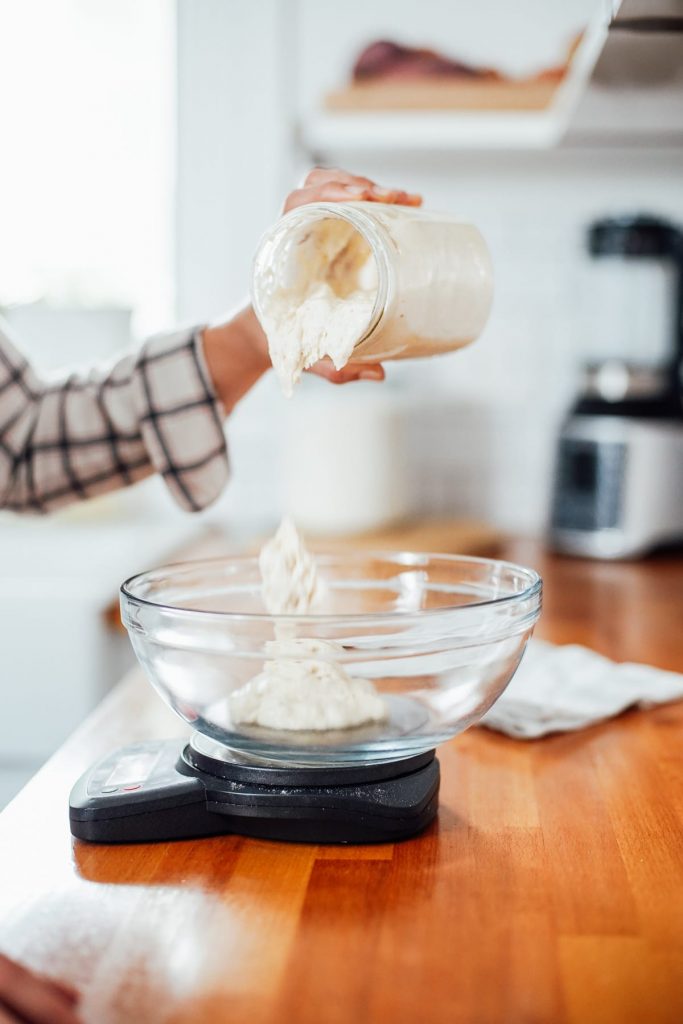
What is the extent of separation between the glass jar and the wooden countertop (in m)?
0.31

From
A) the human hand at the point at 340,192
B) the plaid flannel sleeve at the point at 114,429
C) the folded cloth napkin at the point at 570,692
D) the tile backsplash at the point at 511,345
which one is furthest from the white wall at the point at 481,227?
the human hand at the point at 340,192

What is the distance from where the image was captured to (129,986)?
52 cm

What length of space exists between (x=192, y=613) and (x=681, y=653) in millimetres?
698

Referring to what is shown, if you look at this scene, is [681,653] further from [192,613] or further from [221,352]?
[192,613]

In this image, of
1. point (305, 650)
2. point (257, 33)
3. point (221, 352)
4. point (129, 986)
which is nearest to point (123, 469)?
point (221, 352)

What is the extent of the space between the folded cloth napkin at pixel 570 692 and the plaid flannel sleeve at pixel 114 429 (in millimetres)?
358

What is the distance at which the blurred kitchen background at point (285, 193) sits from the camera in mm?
1856

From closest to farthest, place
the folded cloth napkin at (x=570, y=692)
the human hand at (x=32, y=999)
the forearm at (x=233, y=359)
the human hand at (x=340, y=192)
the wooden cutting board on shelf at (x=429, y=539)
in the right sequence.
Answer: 1. the human hand at (x=32, y=999)
2. the human hand at (x=340, y=192)
3. the folded cloth napkin at (x=570, y=692)
4. the forearm at (x=233, y=359)
5. the wooden cutting board on shelf at (x=429, y=539)

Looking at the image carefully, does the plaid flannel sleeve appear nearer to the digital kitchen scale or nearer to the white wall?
the digital kitchen scale

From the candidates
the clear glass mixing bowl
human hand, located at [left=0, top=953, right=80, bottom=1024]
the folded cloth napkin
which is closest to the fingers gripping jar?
the clear glass mixing bowl

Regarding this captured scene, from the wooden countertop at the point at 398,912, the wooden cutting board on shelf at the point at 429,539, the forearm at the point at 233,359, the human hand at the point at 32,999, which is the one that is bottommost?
the wooden cutting board on shelf at the point at 429,539

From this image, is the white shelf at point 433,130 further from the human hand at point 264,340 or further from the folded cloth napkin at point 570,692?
the folded cloth napkin at point 570,692

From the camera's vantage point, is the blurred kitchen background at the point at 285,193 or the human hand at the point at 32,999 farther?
the blurred kitchen background at the point at 285,193

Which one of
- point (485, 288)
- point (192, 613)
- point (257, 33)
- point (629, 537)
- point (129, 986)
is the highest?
point (257, 33)
